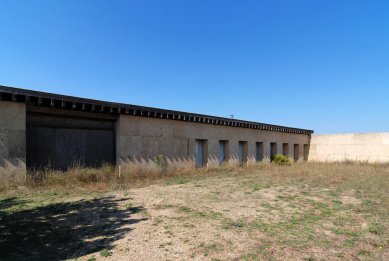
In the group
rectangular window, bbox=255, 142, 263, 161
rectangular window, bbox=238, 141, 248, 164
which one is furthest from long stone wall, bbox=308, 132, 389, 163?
rectangular window, bbox=238, 141, 248, 164

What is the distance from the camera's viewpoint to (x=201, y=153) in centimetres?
1778

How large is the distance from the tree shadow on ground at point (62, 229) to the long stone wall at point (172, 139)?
18.7ft

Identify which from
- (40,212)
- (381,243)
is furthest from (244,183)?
(40,212)

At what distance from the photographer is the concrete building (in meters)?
9.99

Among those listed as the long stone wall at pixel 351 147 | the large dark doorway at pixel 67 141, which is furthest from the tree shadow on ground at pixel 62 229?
the long stone wall at pixel 351 147

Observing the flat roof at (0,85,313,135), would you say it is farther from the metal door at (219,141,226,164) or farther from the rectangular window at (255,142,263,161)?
the rectangular window at (255,142,263,161)

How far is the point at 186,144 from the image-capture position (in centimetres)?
1633

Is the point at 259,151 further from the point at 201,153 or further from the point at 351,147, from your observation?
the point at 351,147

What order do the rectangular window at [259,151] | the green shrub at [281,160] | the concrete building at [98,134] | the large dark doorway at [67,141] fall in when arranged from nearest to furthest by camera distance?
the concrete building at [98,134], the large dark doorway at [67,141], the green shrub at [281,160], the rectangular window at [259,151]

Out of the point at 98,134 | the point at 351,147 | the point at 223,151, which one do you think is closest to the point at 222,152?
the point at 223,151

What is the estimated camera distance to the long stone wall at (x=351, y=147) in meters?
24.1

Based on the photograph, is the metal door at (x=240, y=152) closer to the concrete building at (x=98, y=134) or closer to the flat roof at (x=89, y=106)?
the concrete building at (x=98, y=134)

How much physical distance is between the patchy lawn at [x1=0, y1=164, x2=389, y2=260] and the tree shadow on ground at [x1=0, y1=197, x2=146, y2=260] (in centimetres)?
2

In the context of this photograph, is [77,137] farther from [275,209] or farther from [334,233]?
[334,233]
